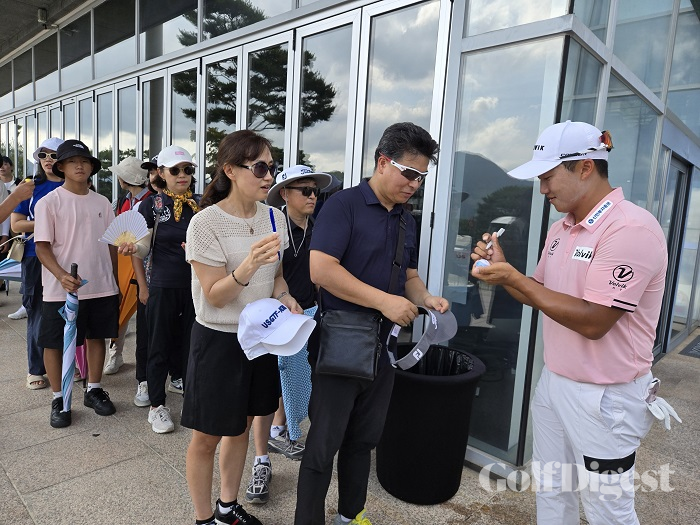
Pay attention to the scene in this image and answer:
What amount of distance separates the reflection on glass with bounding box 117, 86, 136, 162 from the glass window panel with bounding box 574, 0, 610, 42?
5.71 metres

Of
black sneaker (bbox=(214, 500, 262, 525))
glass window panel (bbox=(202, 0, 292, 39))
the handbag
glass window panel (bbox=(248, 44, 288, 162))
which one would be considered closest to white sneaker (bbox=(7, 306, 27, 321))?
glass window panel (bbox=(248, 44, 288, 162))

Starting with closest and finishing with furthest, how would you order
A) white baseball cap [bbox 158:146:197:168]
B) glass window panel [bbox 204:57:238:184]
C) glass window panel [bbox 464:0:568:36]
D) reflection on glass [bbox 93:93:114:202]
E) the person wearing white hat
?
glass window panel [bbox 464:0:568:36]
white baseball cap [bbox 158:146:197:168]
the person wearing white hat
glass window panel [bbox 204:57:238:184]
reflection on glass [bbox 93:93:114:202]

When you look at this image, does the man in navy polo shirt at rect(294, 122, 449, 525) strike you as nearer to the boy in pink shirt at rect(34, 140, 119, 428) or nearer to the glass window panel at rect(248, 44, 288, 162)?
the boy in pink shirt at rect(34, 140, 119, 428)

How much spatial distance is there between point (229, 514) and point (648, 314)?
1.93 m

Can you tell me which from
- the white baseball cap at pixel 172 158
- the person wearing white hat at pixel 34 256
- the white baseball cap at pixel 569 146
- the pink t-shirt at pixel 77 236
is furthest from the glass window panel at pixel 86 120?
the white baseball cap at pixel 569 146

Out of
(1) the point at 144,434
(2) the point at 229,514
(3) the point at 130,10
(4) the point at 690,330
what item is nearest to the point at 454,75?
(2) the point at 229,514

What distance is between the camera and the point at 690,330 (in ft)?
22.8

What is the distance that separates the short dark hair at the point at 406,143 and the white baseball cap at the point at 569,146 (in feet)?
1.15

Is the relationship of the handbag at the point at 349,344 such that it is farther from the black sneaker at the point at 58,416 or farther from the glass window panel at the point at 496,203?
the black sneaker at the point at 58,416

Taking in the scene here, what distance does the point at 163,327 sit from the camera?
3211 millimetres

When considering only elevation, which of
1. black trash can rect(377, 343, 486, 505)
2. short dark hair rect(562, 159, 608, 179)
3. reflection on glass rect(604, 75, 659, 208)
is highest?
reflection on glass rect(604, 75, 659, 208)

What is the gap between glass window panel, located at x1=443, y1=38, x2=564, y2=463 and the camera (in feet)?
8.91

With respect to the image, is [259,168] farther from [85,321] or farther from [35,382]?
[35,382]

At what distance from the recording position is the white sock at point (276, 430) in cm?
319
